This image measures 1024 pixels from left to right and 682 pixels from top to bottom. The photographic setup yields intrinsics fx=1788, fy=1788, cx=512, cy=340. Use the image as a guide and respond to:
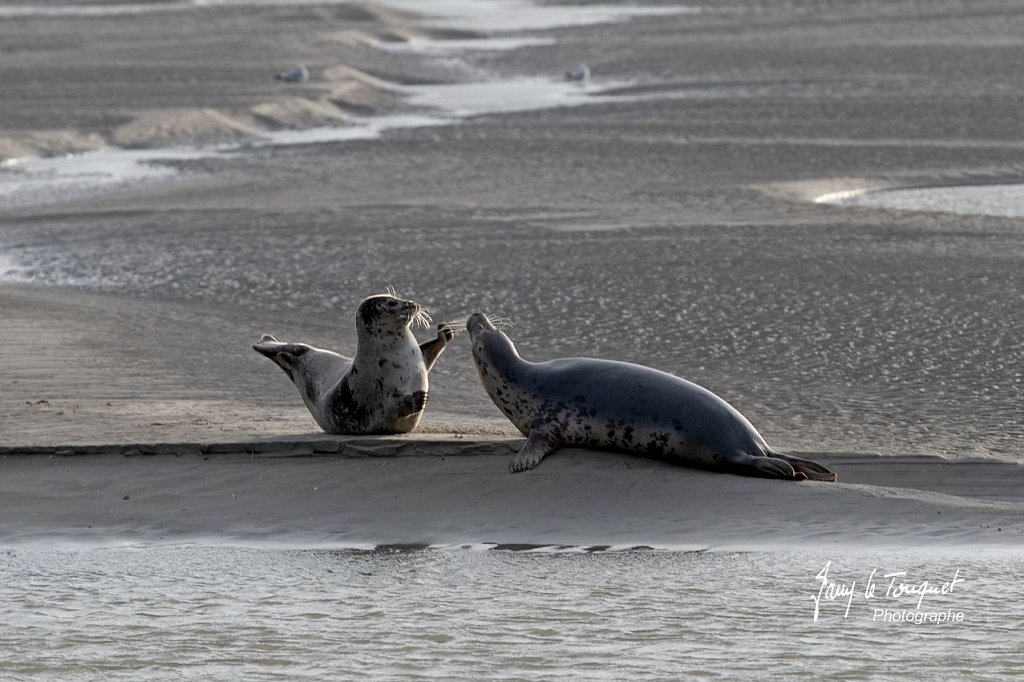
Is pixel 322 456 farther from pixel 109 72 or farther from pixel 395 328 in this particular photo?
pixel 109 72

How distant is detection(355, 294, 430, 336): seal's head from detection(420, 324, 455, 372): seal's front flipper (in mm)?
180

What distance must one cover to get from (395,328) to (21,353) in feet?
11.1

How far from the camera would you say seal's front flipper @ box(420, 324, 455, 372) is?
7.61 m

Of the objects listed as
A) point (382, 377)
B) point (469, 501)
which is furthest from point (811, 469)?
point (382, 377)

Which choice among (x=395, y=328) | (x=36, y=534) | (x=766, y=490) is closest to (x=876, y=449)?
(x=766, y=490)

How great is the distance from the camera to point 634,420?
6.88 m

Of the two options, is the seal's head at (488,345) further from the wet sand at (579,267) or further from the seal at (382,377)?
the wet sand at (579,267)

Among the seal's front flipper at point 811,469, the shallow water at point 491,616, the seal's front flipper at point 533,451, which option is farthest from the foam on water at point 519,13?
the shallow water at point 491,616

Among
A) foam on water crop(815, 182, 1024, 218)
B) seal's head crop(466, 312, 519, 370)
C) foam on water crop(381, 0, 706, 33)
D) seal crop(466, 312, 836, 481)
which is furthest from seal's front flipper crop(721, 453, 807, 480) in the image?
foam on water crop(381, 0, 706, 33)

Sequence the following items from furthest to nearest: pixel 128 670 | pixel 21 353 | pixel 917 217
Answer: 1. pixel 917 217
2. pixel 21 353
3. pixel 128 670

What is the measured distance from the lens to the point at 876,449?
7.66 m

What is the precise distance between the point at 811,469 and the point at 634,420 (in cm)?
70

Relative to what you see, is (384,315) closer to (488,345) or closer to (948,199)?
(488,345)

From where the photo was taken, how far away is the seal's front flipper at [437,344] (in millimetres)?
7609
